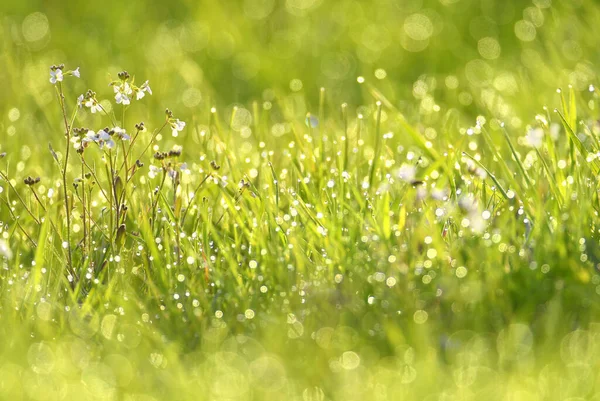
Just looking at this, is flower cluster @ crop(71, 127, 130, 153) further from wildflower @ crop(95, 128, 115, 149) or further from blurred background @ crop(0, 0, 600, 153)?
blurred background @ crop(0, 0, 600, 153)

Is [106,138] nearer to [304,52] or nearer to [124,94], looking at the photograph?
[124,94]

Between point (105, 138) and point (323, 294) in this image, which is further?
point (105, 138)

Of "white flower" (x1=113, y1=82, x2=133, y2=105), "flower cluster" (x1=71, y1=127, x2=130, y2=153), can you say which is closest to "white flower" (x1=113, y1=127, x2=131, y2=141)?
"flower cluster" (x1=71, y1=127, x2=130, y2=153)

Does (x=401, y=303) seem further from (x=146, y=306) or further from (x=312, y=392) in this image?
(x=146, y=306)

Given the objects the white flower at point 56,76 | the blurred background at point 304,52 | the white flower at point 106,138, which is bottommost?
the white flower at point 106,138

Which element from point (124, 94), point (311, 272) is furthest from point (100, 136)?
point (311, 272)

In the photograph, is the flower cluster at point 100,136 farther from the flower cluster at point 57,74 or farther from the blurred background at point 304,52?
the blurred background at point 304,52

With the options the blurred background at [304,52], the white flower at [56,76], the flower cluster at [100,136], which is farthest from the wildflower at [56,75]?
the blurred background at [304,52]

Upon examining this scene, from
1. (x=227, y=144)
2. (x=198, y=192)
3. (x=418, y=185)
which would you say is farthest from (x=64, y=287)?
(x=418, y=185)
